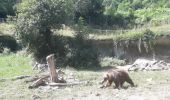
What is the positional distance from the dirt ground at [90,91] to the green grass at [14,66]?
369 cm

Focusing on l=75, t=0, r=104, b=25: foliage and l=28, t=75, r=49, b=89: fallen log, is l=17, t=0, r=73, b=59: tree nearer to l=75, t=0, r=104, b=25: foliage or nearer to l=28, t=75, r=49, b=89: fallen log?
l=28, t=75, r=49, b=89: fallen log

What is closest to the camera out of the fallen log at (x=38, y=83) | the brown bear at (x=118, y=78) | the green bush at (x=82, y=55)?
the brown bear at (x=118, y=78)

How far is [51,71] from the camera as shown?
20266 millimetres

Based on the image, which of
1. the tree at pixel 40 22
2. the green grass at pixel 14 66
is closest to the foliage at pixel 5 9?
the green grass at pixel 14 66

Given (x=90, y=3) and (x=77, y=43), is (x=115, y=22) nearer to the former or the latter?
(x=90, y=3)

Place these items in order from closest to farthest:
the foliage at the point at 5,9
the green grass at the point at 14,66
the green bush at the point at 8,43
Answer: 1. the green grass at the point at 14,66
2. the green bush at the point at 8,43
3. the foliage at the point at 5,9

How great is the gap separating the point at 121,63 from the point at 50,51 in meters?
5.55

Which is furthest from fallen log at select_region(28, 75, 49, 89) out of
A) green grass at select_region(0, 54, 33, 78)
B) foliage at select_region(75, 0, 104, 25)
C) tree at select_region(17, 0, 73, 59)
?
foliage at select_region(75, 0, 104, 25)

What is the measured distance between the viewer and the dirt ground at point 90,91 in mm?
16617

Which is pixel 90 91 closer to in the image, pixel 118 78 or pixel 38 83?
pixel 118 78

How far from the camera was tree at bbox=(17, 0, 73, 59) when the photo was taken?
30469mm

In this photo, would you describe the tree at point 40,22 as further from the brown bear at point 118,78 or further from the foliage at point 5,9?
the foliage at point 5,9

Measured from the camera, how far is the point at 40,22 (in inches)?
1204

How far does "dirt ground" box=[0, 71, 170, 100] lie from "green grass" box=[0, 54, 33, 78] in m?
3.69
